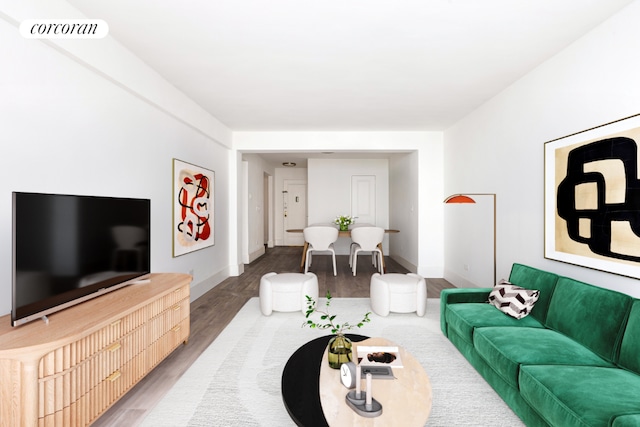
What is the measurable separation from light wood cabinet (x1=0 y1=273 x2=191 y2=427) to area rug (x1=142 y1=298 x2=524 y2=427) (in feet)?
1.04

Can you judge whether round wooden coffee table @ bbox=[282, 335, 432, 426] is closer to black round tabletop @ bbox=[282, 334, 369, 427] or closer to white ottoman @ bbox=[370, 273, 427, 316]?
black round tabletop @ bbox=[282, 334, 369, 427]

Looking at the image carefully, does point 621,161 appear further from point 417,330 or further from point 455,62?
point 417,330

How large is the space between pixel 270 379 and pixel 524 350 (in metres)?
1.64

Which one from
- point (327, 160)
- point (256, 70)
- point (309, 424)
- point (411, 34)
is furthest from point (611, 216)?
point (327, 160)

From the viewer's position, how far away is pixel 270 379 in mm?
2139

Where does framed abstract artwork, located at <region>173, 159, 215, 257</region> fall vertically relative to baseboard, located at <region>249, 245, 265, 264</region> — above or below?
above

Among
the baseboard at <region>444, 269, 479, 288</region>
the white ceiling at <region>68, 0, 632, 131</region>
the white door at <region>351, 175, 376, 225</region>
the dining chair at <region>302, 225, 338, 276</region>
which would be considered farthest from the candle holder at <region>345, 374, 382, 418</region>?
the white door at <region>351, 175, 376, 225</region>

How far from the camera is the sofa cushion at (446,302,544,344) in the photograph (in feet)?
7.31

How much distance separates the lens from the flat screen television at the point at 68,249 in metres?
1.45

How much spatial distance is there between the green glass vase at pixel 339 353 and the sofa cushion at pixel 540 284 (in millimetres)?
1630

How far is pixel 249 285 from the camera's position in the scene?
4.76m

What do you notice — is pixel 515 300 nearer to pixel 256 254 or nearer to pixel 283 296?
pixel 283 296

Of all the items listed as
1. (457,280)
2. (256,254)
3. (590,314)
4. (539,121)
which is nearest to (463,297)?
(590,314)

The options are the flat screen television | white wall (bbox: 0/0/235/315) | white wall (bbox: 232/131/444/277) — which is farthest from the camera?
white wall (bbox: 232/131/444/277)
